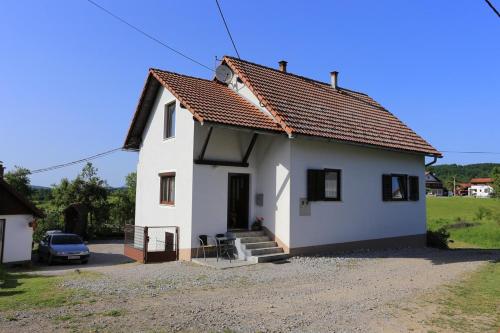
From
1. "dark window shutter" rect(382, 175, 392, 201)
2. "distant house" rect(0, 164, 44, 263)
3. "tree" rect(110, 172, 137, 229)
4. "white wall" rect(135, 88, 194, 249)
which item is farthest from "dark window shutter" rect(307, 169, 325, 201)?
"tree" rect(110, 172, 137, 229)

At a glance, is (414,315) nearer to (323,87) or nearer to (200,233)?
(200,233)

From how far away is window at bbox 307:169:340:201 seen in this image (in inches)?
548

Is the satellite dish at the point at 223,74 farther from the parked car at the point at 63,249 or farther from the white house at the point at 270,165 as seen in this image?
the parked car at the point at 63,249

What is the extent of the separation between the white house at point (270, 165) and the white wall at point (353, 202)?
0.13 ft

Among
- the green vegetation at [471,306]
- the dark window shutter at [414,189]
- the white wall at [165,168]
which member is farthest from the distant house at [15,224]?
the green vegetation at [471,306]

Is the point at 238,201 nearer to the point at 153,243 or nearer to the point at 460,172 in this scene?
the point at 153,243

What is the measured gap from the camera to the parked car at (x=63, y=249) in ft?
63.9

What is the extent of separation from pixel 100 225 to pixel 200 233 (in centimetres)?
2251

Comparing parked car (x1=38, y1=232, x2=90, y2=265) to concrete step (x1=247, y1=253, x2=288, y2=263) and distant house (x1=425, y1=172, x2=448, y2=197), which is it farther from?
distant house (x1=425, y1=172, x2=448, y2=197)

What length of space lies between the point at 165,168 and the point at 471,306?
11080 millimetres

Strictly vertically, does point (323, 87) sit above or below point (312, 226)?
above

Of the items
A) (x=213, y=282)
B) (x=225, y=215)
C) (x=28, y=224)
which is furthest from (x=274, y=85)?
(x=28, y=224)

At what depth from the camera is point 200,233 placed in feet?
43.8

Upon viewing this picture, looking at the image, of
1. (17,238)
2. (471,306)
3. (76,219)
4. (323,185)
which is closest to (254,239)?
(323,185)
